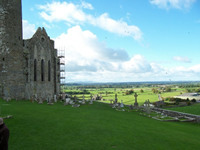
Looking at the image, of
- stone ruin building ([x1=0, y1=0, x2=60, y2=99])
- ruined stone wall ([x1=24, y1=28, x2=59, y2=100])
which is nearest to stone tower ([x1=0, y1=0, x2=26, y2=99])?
stone ruin building ([x1=0, y1=0, x2=60, y2=99])

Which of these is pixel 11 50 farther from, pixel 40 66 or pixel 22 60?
pixel 40 66

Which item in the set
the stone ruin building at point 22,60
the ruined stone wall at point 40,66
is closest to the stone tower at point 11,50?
the stone ruin building at point 22,60

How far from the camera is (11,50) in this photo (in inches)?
1176

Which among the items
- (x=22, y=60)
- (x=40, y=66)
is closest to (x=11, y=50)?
(x=22, y=60)

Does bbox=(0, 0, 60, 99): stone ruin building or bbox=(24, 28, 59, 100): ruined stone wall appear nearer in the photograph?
bbox=(0, 0, 60, 99): stone ruin building

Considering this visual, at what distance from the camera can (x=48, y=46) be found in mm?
37062

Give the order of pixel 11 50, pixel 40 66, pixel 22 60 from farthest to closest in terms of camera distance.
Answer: pixel 40 66 → pixel 22 60 → pixel 11 50

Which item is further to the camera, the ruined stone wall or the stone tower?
the ruined stone wall

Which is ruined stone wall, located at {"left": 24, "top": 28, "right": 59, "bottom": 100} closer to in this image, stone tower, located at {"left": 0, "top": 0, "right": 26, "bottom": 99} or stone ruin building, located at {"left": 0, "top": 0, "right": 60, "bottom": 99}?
stone ruin building, located at {"left": 0, "top": 0, "right": 60, "bottom": 99}

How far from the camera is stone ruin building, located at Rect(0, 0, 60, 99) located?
29.3m

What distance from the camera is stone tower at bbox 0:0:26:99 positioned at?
2922 cm

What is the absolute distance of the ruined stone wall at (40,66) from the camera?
111 ft

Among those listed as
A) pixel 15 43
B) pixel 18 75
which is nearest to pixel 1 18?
pixel 15 43

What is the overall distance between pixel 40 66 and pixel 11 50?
21.9 feet
